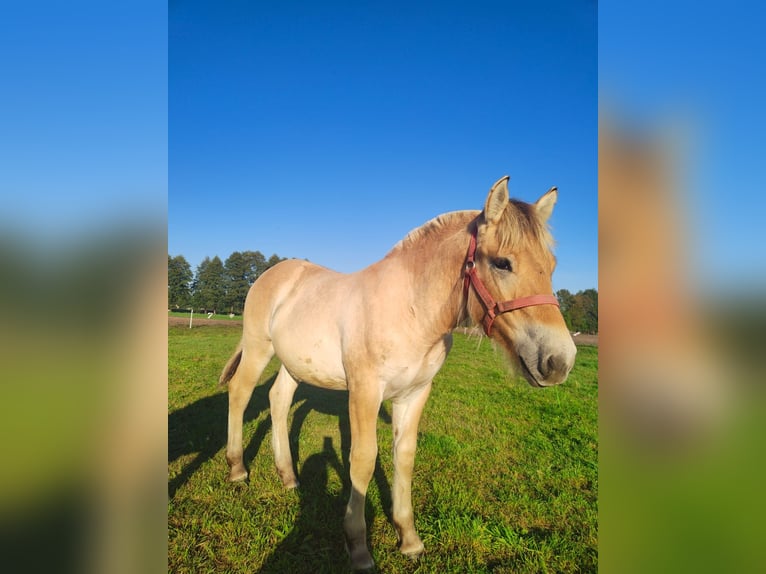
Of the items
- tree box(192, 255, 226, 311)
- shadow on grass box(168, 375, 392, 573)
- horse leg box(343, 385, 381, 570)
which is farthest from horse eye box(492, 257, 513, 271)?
tree box(192, 255, 226, 311)

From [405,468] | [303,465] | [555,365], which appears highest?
[555,365]

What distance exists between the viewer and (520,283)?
2.31m

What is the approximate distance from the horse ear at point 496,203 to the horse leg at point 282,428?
10.7 ft

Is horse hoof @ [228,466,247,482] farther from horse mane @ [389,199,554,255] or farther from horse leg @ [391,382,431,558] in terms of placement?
horse mane @ [389,199,554,255]

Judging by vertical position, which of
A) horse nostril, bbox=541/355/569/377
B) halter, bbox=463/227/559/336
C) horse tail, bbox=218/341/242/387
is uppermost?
halter, bbox=463/227/559/336

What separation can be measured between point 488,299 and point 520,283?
226 millimetres

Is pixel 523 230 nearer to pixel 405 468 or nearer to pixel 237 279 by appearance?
pixel 405 468

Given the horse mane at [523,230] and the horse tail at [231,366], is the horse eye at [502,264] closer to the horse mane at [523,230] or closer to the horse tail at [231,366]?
the horse mane at [523,230]

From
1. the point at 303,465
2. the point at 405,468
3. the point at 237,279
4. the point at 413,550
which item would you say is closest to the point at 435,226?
the point at 405,468

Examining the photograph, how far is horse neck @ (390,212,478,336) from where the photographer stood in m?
2.70

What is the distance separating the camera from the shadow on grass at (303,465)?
3.02 m

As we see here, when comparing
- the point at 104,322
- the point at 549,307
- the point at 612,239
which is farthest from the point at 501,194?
the point at 104,322

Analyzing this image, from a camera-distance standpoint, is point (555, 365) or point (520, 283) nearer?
point (555, 365)

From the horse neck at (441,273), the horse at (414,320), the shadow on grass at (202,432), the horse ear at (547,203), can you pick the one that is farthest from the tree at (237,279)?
the horse ear at (547,203)
